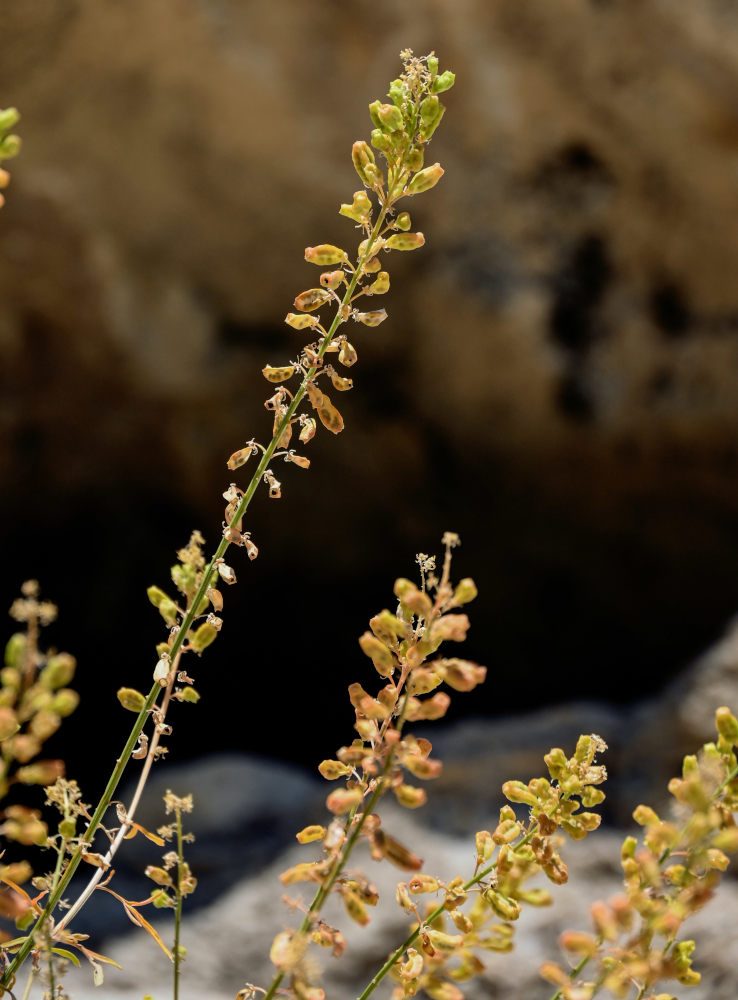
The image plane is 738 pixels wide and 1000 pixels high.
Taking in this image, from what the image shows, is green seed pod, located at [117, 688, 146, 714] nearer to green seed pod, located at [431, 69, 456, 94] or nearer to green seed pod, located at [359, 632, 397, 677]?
green seed pod, located at [359, 632, 397, 677]

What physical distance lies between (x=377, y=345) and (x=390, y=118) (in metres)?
1.30

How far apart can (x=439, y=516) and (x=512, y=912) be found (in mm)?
1464

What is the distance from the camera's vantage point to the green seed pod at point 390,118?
0.31 meters

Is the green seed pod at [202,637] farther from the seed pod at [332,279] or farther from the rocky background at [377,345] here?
the rocky background at [377,345]

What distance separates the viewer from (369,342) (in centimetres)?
159

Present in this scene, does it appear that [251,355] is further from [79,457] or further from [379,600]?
[379,600]

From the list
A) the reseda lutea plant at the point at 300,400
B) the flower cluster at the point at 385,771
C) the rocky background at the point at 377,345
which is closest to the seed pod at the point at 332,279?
the reseda lutea plant at the point at 300,400

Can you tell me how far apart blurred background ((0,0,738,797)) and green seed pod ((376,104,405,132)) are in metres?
1.17

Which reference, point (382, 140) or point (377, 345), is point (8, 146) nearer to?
point (382, 140)

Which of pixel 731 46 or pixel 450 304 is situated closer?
pixel 731 46

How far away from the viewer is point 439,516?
5.71 ft

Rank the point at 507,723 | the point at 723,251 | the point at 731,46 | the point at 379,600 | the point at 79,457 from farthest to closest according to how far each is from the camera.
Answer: the point at 379,600 < the point at 79,457 < the point at 507,723 < the point at 723,251 < the point at 731,46

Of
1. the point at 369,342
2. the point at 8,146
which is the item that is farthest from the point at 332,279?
the point at 369,342

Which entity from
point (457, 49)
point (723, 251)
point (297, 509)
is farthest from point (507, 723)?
point (457, 49)
